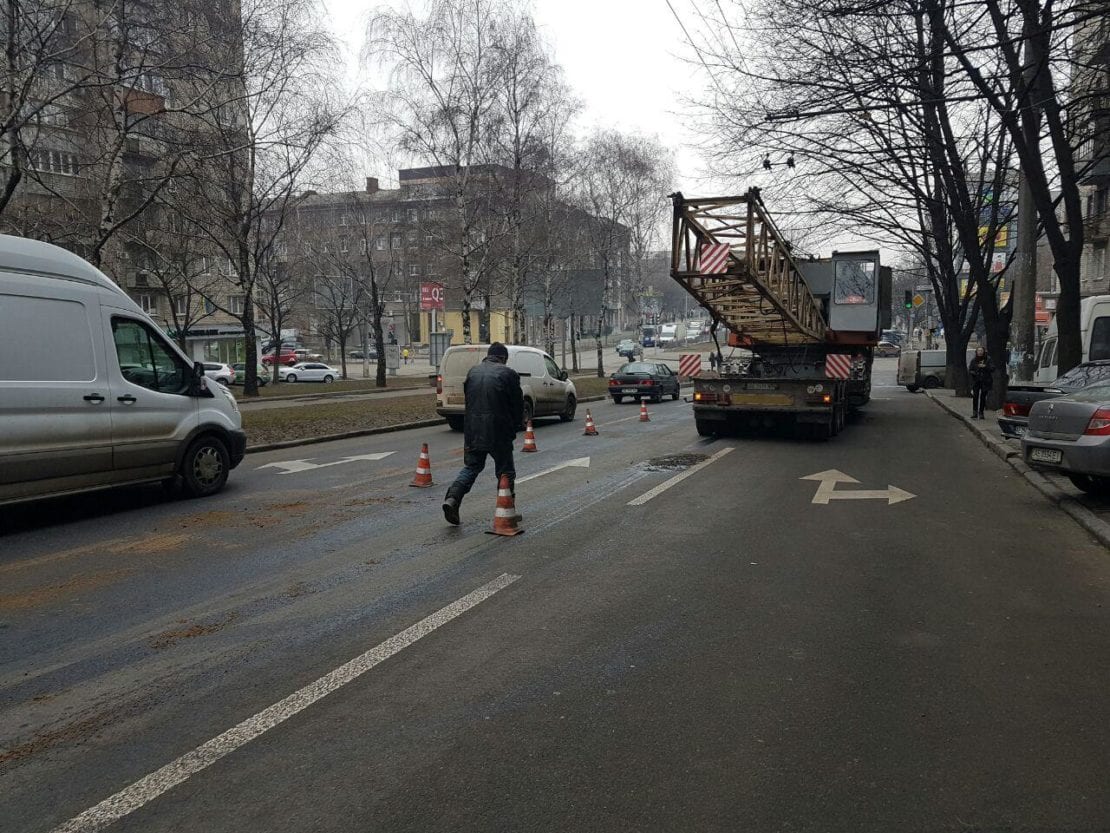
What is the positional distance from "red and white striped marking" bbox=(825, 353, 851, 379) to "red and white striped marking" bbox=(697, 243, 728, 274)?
373 cm

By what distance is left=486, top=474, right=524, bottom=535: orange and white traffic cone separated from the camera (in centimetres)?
778

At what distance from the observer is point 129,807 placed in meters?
3.12

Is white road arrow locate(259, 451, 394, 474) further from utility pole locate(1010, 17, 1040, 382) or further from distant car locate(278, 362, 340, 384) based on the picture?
distant car locate(278, 362, 340, 384)

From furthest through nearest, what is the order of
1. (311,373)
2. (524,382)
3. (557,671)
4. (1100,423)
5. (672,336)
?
(672,336) → (311,373) → (524,382) → (1100,423) → (557,671)

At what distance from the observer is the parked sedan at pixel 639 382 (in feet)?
94.4

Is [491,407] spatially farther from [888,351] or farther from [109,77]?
[888,351]

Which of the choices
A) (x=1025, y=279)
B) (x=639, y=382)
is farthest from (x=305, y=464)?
(x=639, y=382)

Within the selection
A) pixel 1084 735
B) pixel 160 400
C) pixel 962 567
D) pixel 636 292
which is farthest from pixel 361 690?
pixel 636 292

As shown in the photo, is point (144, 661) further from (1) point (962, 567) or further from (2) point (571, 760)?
(1) point (962, 567)

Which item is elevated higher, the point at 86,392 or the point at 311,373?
the point at 86,392

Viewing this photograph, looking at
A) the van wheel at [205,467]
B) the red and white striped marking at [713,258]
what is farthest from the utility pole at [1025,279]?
the van wheel at [205,467]

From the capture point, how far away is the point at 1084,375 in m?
12.3

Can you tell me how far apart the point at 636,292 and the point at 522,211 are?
18.9 metres

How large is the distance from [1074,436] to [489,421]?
609 centimetres
